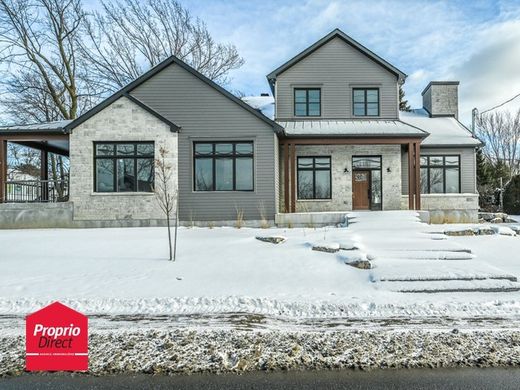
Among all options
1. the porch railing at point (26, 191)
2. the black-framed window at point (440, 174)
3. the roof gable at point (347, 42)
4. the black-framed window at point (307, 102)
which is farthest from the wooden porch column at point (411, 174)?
the porch railing at point (26, 191)

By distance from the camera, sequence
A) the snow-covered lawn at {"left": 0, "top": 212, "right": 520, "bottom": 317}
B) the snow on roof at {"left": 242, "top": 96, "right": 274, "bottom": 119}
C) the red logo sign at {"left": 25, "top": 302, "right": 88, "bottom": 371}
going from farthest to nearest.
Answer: the snow on roof at {"left": 242, "top": 96, "right": 274, "bottom": 119} < the snow-covered lawn at {"left": 0, "top": 212, "right": 520, "bottom": 317} < the red logo sign at {"left": 25, "top": 302, "right": 88, "bottom": 371}

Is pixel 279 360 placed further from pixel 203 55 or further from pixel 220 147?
pixel 203 55

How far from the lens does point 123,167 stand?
536 inches

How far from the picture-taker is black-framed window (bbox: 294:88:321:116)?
673 inches

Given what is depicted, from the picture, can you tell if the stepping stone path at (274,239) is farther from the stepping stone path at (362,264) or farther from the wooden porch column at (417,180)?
the wooden porch column at (417,180)

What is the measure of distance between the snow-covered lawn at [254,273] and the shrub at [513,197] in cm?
1372

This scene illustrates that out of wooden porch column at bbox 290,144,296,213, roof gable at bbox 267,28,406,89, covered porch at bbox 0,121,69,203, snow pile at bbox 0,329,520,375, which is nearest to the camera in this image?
snow pile at bbox 0,329,520,375

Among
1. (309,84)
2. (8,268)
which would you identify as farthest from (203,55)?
(8,268)

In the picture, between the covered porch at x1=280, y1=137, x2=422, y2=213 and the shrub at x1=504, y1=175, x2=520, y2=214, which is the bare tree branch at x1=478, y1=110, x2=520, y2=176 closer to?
the shrub at x1=504, y1=175, x2=520, y2=214

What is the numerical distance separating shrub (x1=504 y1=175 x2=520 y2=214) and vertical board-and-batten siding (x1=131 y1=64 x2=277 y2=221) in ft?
55.7

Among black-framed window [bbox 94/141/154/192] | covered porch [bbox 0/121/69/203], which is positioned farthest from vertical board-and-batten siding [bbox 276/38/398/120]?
covered porch [bbox 0/121/69/203]

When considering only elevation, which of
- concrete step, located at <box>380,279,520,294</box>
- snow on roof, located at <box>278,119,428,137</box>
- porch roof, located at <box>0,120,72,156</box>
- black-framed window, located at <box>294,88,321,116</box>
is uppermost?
black-framed window, located at <box>294,88,321,116</box>

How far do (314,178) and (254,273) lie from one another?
390 inches

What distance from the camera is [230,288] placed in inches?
245
